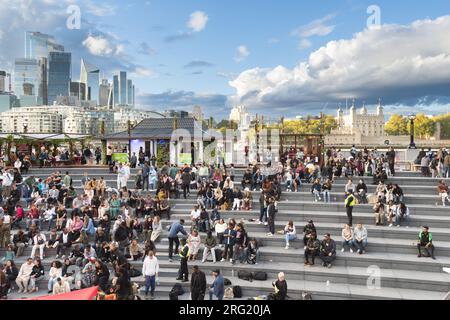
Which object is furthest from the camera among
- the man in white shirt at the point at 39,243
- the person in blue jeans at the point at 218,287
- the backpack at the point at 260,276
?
the man in white shirt at the point at 39,243

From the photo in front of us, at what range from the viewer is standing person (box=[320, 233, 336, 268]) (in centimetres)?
1363

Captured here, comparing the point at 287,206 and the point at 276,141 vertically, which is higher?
the point at 276,141

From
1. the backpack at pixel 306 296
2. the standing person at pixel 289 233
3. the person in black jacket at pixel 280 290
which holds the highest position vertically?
the standing person at pixel 289 233

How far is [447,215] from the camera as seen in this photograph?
662 inches

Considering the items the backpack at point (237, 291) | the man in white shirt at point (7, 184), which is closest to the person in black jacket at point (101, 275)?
the backpack at point (237, 291)

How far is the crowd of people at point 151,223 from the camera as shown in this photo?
13.3 metres

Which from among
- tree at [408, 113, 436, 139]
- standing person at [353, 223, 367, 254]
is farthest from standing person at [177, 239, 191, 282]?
tree at [408, 113, 436, 139]

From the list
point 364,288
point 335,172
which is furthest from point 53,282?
point 335,172

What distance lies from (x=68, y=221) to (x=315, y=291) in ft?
34.1

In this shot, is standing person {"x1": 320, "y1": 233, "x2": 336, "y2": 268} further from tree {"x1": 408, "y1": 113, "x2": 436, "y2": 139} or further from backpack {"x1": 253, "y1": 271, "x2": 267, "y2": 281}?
tree {"x1": 408, "y1": 113, "x2": 436, "y2": 139}

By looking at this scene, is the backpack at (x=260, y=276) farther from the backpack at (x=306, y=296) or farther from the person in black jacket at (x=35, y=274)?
the person in black jacket at (x=35, y=274)

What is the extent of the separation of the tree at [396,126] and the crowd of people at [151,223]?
148 metres

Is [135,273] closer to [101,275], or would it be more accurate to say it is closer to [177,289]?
[101,275]
